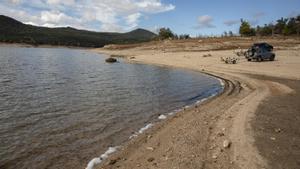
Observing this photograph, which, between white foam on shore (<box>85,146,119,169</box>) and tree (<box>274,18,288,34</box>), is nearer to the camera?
white foam on shore (<box>85,146,119,169</box>)

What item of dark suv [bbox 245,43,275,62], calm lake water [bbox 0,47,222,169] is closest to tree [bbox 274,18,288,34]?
dark suv [bbox 245,43,275,62]

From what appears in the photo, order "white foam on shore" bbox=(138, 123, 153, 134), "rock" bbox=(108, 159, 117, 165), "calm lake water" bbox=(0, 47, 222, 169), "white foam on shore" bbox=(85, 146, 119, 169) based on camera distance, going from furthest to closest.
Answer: "white foam on shore" bbox=(138, 123, 153, 134)
"calm lake water" bbox=(0, 47, 222, 169)
"white foam on shore" bbox=(85, 146, 119, 169)
"rock" bbox=(108, 159, 117, 165)

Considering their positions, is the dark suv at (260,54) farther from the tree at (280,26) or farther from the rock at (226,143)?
the tree at (280,26)

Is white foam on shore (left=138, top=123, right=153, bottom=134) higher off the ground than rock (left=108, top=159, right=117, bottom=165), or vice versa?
rock (left=108, top=159, right=117, bottom=165)

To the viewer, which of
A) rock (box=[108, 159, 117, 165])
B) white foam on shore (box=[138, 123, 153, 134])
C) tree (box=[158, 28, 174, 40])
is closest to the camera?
rock (box=[108, 159, 117, 165])

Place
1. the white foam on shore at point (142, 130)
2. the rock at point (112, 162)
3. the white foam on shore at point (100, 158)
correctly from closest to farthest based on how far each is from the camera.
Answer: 1. the rock at point (112, 162)
2. the white foam on shore at point (100, 158)
3. the white foam on shore at point (142, 130)

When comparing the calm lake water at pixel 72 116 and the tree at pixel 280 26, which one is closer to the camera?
the calm lake water at pixel 72 116

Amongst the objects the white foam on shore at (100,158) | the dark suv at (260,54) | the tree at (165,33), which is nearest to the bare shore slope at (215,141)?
the white foam on shore at (100,158)

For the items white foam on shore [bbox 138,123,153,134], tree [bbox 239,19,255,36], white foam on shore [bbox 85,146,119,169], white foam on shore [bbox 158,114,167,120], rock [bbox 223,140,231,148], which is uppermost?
tree [bbox 239,19,255,36]

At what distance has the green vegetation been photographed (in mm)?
91938

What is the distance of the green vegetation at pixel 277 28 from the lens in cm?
9194

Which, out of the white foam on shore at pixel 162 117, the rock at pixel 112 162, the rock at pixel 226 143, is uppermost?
the rock at pixel 226 143

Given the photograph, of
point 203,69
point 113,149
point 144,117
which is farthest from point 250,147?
point 203,69

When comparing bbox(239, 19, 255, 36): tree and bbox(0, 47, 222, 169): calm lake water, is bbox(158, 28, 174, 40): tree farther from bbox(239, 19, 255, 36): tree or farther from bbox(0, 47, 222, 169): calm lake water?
bbox(0, 47, 222, 169): calm lake water
